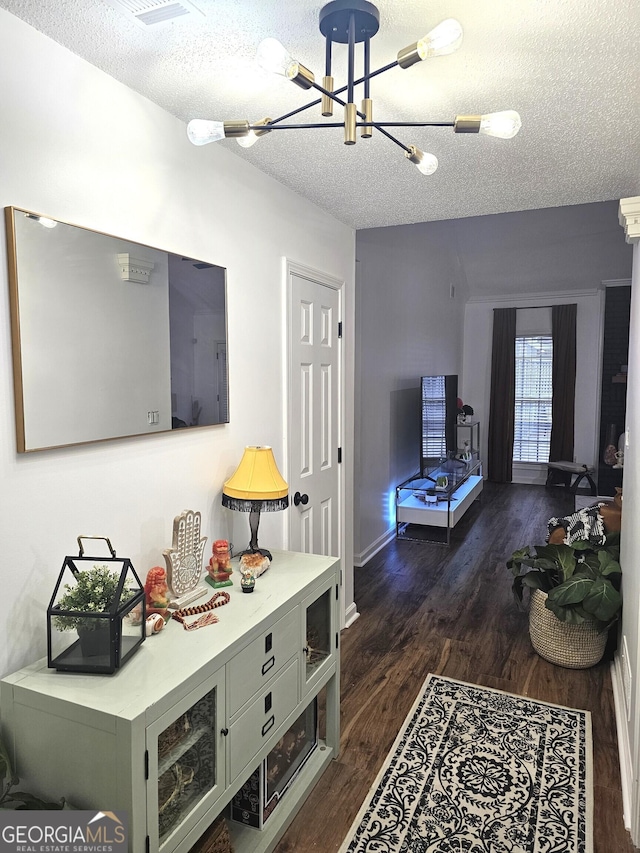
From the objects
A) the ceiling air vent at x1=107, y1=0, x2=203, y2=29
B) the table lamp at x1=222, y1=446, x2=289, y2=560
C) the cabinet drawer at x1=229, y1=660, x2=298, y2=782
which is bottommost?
the cabinet drawer at x1=229, y1=660, x2=298, y2=782

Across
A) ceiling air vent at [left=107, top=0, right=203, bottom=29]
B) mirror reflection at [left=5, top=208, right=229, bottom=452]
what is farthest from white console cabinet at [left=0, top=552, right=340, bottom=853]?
ceiling air vent at [left=107, top=0, right=203, bottom=29]

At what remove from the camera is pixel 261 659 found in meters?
1.82

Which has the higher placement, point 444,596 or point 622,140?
point 622,140

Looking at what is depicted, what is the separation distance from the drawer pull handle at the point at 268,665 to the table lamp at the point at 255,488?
49 centimetres

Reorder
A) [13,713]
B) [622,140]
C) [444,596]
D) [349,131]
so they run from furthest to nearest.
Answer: [444,596], [622,140], [13,713], [349,131]

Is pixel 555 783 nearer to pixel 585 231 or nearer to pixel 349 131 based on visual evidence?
pixel 349 131

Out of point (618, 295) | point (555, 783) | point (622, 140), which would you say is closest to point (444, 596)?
point (555, 783)

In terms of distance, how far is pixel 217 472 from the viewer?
2340 mm

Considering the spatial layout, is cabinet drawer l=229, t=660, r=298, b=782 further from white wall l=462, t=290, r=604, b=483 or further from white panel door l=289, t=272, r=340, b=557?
white wall l=462, t=290, r=604, b=483

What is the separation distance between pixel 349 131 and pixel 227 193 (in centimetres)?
113

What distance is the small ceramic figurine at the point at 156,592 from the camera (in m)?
1.81

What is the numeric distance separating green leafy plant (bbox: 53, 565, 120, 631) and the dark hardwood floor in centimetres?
110

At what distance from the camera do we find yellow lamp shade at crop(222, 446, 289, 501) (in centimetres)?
224

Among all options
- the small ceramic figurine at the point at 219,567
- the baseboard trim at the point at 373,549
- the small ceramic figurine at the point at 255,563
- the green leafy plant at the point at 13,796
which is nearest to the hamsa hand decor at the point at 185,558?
the small ceramic figurine at the point at 219,567
